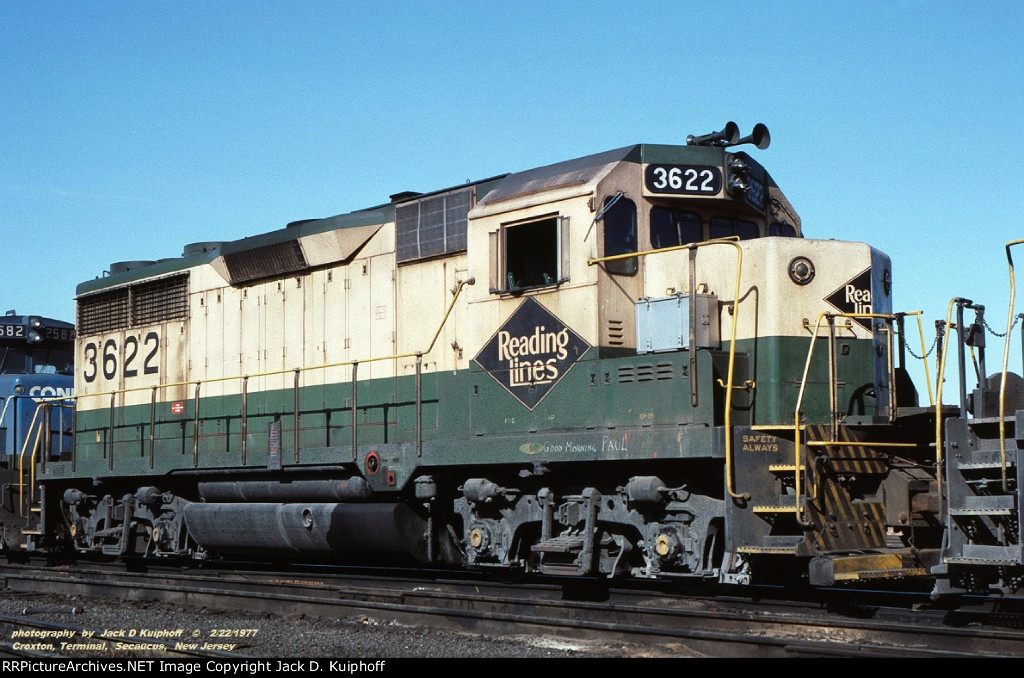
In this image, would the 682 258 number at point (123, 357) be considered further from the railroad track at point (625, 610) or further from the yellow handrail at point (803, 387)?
the yellow handrail at point (803, 387)

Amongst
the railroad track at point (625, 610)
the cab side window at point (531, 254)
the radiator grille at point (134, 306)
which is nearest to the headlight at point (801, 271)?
the cab side window at point (531, 254)

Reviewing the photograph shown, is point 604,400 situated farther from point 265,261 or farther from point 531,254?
point 265,261

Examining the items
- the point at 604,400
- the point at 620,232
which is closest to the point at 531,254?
the point at 620,232

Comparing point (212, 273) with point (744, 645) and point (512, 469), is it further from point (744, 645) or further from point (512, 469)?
point (744, 645)

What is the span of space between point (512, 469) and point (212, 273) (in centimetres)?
573

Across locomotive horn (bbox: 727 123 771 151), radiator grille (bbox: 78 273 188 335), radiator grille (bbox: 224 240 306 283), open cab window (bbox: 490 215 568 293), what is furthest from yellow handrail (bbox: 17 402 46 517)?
locomotive horn (bbox: 727 123 771 151)

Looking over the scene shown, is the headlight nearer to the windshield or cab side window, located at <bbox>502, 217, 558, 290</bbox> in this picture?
cab side window, located at <bbox>502, 217, 558, 290</bbox>

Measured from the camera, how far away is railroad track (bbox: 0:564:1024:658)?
7.52 metres

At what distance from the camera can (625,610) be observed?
29.6ft

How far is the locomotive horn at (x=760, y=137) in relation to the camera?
10.6m

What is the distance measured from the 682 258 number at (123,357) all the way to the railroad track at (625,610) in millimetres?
3092

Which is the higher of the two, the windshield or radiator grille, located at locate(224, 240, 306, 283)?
radiator grille, located at locate(224, 240, 306, 283)

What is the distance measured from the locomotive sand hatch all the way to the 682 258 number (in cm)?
168

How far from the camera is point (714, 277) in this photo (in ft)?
32.2
